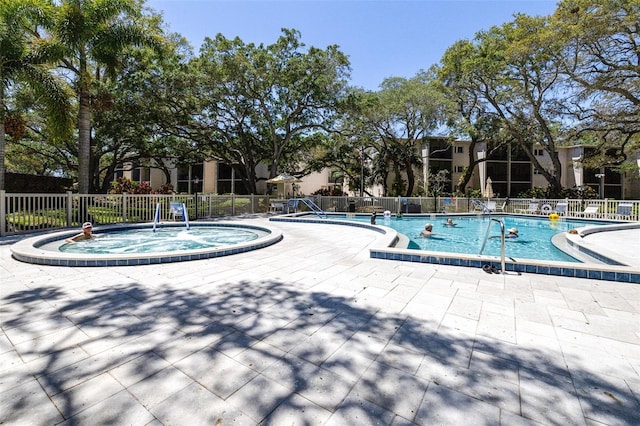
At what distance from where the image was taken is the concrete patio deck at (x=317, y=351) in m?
1.58

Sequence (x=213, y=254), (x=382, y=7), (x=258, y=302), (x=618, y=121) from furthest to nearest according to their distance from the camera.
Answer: (x=618, y=121) → (x=382, y=7) → (x=213, y=254) → (x=258, y=302)

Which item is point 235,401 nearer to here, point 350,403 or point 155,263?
point 350,403

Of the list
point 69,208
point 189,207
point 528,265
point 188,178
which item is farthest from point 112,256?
point 188,178

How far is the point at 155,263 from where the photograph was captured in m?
4.66

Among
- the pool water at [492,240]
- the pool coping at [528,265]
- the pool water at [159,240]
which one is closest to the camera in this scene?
the pool coping at [528,265]

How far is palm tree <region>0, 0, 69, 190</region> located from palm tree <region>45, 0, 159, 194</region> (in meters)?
0.52

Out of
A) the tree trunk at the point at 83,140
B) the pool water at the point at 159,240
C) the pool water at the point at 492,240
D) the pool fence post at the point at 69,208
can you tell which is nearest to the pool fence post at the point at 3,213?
the pool fence post at the point at 69,208

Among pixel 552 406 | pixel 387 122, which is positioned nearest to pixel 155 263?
pixel 552 406

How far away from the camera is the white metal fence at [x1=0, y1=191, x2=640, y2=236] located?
25.7 ft

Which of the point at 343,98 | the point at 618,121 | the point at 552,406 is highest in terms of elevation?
the point at 343,98

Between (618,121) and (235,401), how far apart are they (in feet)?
76.6

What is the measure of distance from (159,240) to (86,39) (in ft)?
24.5

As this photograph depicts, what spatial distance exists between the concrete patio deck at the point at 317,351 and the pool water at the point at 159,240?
3.04m

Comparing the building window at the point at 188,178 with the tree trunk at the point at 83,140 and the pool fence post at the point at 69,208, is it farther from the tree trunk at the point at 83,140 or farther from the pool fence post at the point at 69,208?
the pool fence post at the point at 69,208
